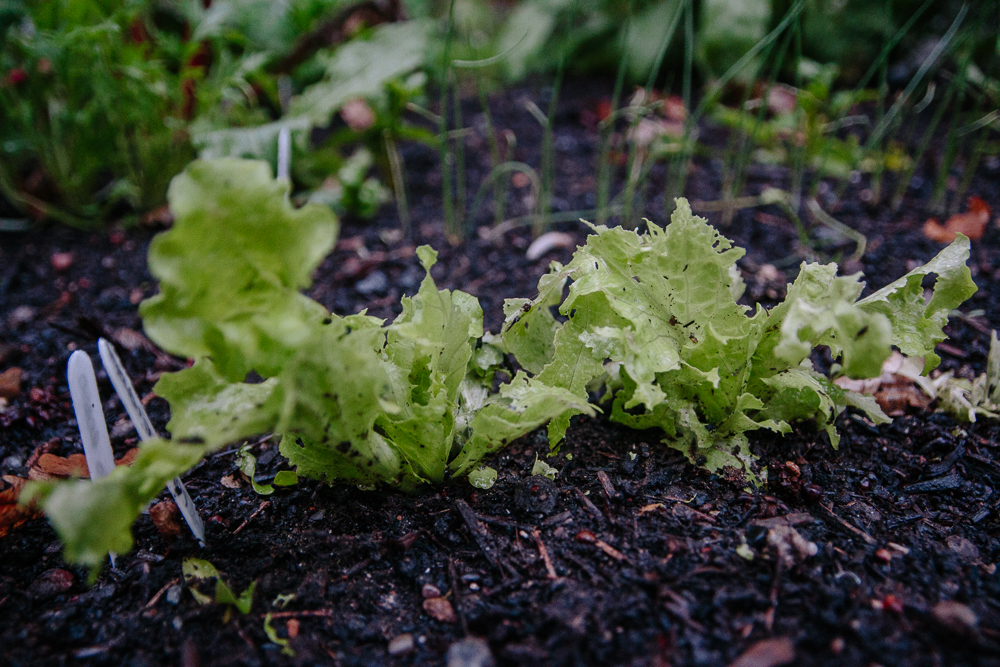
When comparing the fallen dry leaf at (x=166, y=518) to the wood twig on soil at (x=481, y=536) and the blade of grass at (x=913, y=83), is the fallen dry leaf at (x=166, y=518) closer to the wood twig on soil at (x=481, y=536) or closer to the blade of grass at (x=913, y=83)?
the wood twig on soil at (x=481, y=536)

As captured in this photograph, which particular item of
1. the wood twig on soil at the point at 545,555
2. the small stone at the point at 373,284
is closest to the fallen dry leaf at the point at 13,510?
the wood twig on soil at the point at 545,555

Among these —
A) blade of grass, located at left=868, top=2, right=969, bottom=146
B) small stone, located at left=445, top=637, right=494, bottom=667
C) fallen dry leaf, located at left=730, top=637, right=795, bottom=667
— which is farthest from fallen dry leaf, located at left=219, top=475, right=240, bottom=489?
blade of grass, located at left=868, top=2, right=969, bottom=146

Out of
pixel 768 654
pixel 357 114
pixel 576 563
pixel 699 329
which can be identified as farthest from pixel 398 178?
pixel 768 654

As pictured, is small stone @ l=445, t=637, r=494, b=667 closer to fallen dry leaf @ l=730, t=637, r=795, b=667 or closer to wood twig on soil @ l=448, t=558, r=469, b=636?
wood twig on soil @ l=448, t=558, r=469, b=636

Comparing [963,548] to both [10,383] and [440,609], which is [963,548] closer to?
[440,609]

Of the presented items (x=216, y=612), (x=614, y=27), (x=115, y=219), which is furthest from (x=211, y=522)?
(x=614, y=27)

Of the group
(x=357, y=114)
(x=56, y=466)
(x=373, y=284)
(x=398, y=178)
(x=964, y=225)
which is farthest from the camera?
(x=357, y=114)

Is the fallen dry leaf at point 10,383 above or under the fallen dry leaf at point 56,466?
under
